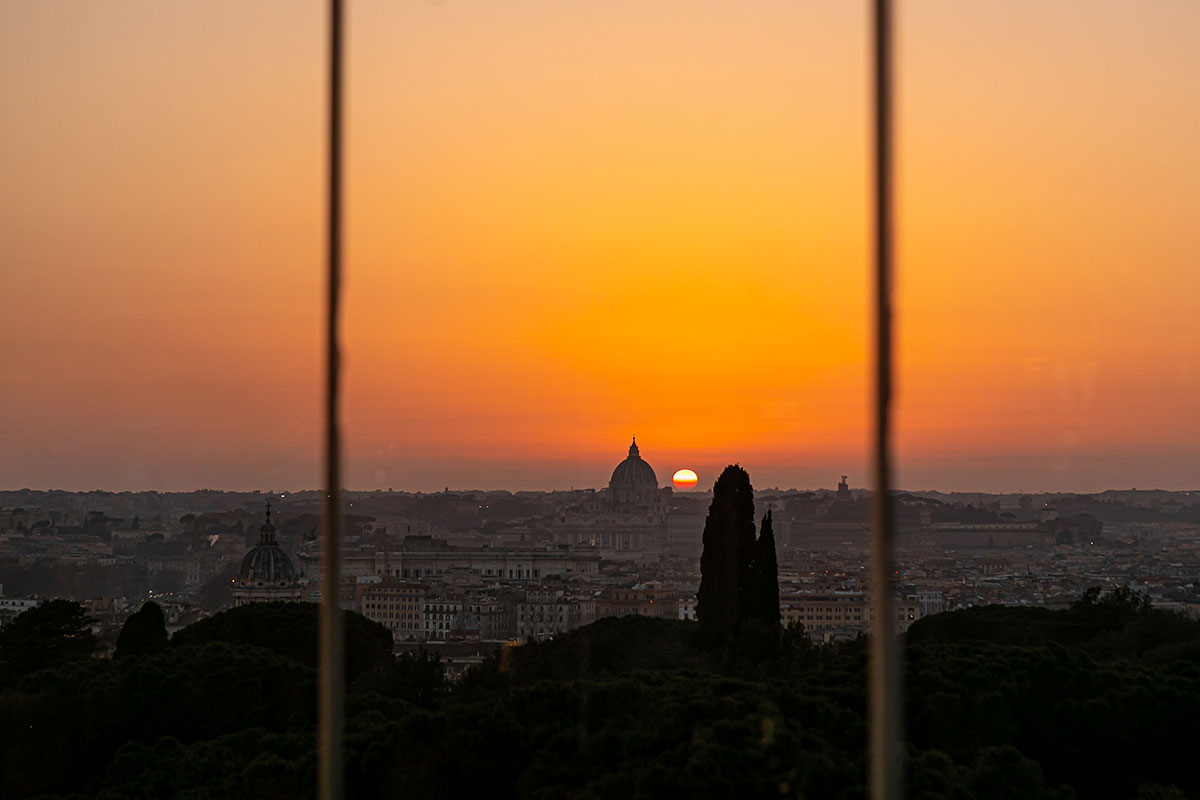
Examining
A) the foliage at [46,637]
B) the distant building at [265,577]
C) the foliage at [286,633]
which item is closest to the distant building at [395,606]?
the distant building at [265,577]

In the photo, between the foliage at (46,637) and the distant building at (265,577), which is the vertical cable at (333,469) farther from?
the foliage at (46,637)

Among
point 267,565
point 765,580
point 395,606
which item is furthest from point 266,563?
point 765,580

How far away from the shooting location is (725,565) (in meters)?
10.4

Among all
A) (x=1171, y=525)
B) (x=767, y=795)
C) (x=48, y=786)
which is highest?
(x=1171, y=525)

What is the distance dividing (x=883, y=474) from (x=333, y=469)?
2.82 feet

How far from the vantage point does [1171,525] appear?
6637 millimetres

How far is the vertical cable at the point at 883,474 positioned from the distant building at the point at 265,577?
28.2ft

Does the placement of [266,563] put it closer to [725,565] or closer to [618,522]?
[725,565]

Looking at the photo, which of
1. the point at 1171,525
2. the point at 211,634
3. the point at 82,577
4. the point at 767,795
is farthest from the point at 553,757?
the point at 82,577

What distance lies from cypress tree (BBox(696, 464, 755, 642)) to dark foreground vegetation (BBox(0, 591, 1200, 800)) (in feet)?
5.60

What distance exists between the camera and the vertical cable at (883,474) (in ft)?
5.11

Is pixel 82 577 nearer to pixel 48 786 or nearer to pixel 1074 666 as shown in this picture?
pixel 48 786

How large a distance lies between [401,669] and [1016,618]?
423cm

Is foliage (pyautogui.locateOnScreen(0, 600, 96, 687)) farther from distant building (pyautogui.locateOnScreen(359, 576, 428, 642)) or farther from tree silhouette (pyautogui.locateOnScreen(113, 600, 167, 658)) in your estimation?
distant building (pyautogui.locateOnScreen(359, 576, 428, 642))
